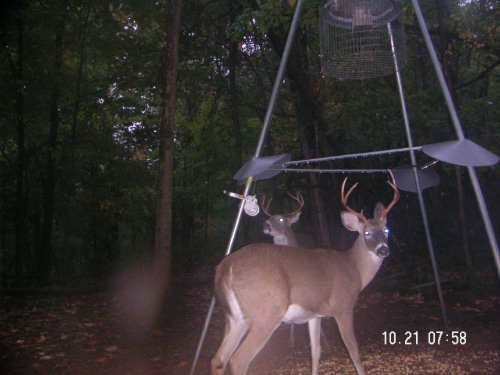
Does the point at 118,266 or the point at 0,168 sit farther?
the point at 118,266

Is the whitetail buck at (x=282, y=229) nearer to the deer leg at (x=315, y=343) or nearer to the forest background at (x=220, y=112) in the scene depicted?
the forest background at (x=220, y=112)

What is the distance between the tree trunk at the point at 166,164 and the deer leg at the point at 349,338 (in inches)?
128

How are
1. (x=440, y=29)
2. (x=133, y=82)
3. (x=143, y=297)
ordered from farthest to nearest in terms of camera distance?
(x=133, y=82), (x=143, y=297), (x=440, y=29)

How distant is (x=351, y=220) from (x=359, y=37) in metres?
1.73

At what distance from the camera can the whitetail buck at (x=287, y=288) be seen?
4012 millimetres

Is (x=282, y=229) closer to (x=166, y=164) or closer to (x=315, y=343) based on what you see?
(x=166, y=164)

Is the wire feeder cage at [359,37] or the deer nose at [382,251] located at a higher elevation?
the wire feeder cage at [359,37]

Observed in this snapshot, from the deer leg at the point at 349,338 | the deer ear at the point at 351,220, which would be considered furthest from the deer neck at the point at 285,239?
the deer leg at the point at 349,338

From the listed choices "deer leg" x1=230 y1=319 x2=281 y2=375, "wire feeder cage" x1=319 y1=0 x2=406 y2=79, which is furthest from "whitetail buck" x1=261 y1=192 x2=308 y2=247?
"deer leg" x1=230 y1=319 x2=281 y2=375

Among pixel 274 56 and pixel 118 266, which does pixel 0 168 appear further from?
pixel 274 56

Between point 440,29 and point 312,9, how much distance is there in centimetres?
178

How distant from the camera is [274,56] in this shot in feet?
42.7

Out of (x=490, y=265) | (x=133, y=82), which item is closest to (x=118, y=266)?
(x=133, y=82)

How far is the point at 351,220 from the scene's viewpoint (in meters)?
5.15
